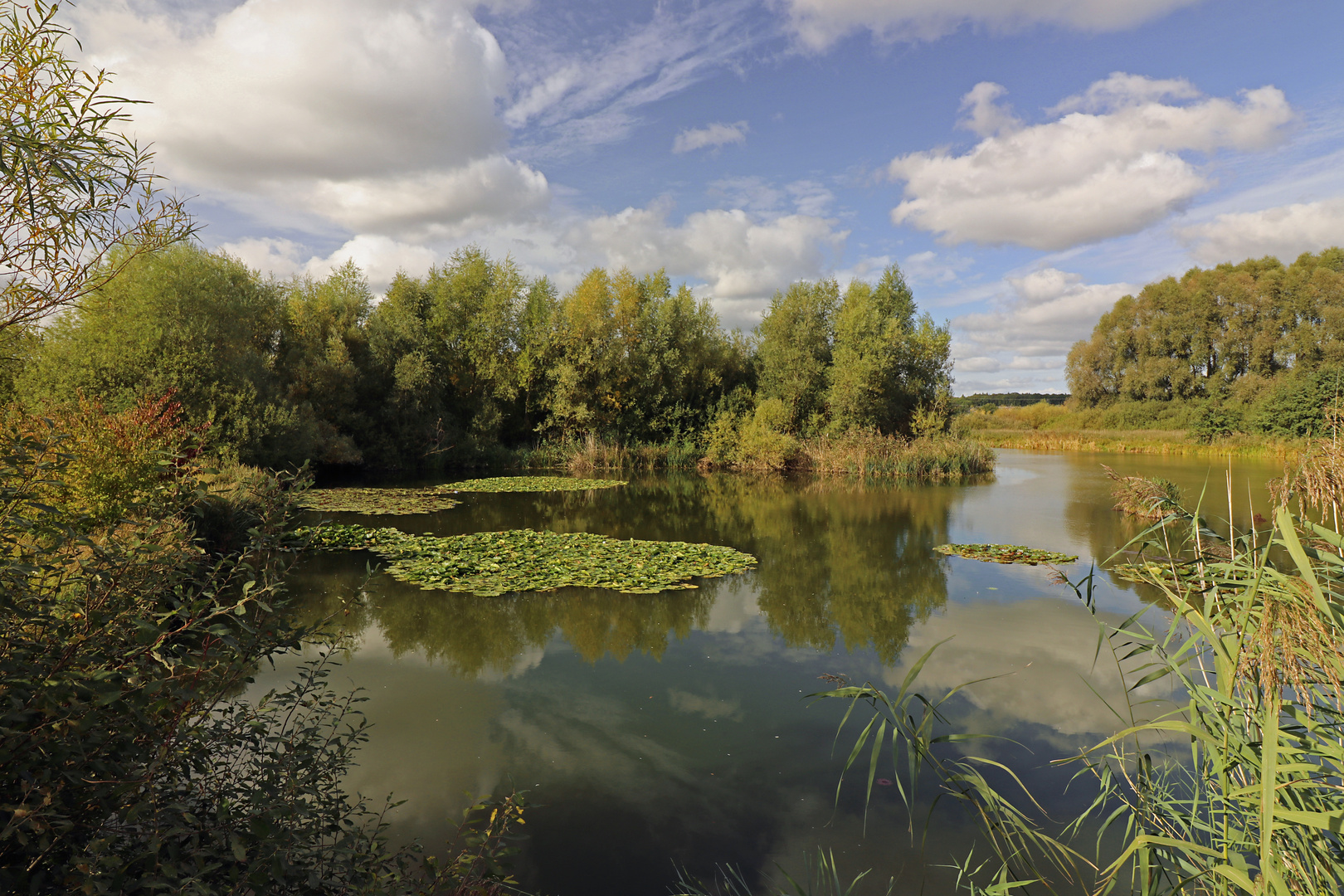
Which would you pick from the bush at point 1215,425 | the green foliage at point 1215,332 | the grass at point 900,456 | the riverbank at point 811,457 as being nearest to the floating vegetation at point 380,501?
the riverbank at point 811,457

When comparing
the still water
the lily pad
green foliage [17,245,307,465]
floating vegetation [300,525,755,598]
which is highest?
green foliage [17,245,307,465]

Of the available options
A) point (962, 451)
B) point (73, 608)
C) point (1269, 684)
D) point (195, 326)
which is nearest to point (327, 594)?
point (73, 608)

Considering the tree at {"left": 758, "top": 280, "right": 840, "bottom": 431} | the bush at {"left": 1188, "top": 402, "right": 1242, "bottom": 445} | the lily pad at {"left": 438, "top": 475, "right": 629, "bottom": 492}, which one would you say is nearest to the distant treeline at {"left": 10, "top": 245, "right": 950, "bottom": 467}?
the tree at {"left": 758, "top": 280, "right": 840, "bottom": 431}

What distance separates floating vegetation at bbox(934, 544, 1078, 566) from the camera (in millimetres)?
9195

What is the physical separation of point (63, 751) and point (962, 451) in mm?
22672

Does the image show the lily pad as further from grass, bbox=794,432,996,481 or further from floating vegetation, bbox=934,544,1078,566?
floating vegetation, bbox=934,544,1078,566

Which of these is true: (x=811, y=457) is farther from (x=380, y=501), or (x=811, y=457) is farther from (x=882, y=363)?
(x=380, y=501)

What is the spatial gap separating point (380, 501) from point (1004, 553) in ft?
39.9

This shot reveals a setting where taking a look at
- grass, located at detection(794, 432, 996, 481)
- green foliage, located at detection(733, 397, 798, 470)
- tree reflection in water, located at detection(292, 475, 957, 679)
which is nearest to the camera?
tree reflection in water, located at detection(292, 475, 957, 679)

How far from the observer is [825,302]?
25.0 m

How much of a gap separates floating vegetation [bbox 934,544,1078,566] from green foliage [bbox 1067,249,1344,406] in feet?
106

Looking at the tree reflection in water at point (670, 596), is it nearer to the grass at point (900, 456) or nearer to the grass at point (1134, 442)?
the grass at point (900, 456)

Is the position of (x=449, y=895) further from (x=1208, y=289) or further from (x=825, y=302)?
(x=1208, y=289)

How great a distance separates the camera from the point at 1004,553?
952cm
